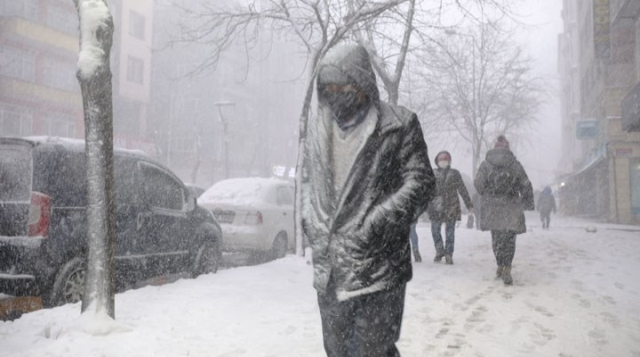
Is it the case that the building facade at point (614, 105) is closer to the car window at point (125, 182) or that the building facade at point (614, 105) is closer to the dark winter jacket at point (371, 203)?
the car window at point (125, 182)

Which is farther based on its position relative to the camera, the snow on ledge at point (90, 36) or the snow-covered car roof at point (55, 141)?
the snow-covered car roof at point (55, 141)

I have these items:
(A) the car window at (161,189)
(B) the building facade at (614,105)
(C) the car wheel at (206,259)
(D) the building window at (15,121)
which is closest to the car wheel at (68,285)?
(A) the car window at (161,189)

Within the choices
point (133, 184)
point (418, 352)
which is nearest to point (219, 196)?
point (133, 184)

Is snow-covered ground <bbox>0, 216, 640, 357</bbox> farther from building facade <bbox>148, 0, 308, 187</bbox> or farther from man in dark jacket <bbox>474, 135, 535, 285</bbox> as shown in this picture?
building facade <bbox>148, 0, 308, 187</bbox>

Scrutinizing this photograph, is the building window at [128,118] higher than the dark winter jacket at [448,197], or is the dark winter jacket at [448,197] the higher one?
the building window at [128,118]

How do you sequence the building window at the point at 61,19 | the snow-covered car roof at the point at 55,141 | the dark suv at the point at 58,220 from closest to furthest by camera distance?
the dark suv at the point at 58,220 → the snow-covered car roof at the point at 55,141 → the building window at the point at 61,19

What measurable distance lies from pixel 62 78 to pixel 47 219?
32.4 metres

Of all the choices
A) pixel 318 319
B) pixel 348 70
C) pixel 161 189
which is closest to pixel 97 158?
pixel 318 319

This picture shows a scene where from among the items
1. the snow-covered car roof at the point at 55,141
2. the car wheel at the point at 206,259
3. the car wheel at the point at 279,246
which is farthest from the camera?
the car wheel at the point at 279,246

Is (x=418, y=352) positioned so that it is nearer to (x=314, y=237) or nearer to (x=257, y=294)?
(x=314, y=237)

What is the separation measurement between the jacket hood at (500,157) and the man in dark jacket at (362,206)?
5.20m

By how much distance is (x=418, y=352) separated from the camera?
4391mm

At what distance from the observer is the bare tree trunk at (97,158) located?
4945mm

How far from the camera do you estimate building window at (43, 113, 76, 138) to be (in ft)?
107
